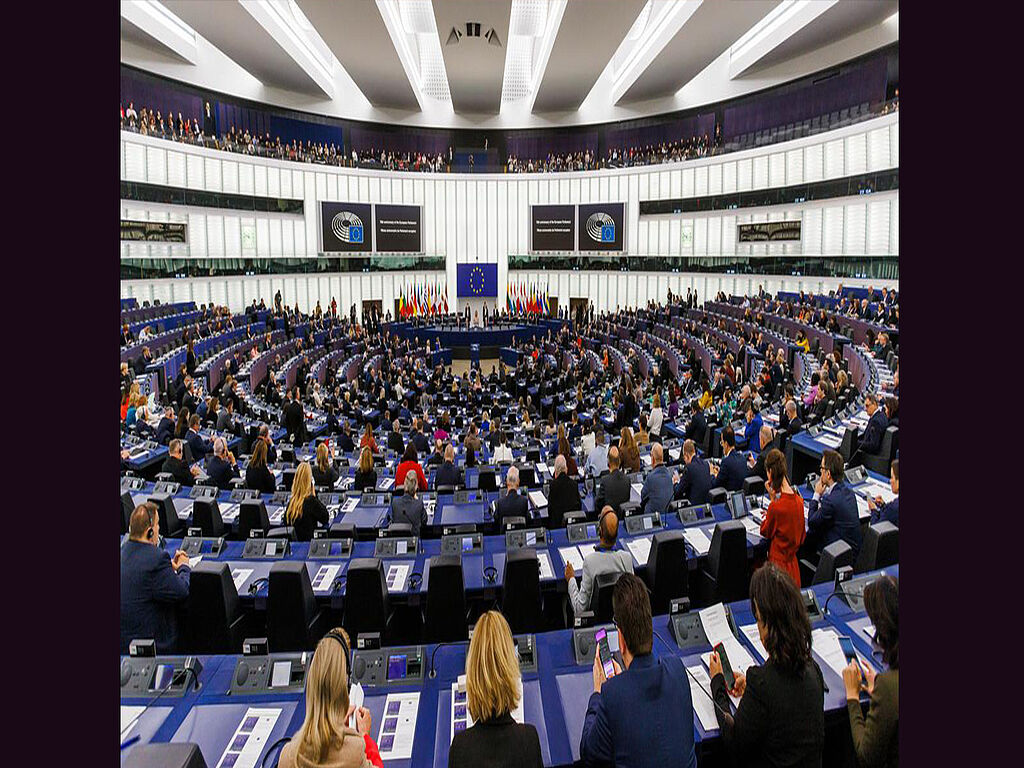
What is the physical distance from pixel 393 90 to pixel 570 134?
11999 millimetres

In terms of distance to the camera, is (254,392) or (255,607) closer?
(255,607)

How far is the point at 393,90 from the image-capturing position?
32.8 m

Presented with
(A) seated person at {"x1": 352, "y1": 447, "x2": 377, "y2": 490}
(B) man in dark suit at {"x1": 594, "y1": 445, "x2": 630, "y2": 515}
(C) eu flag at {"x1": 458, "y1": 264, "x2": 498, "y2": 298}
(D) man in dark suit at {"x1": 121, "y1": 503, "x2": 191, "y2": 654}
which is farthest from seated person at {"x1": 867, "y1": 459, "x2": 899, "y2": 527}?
(C) eu flag at {"x1": 458, "y1": 264, "x2": 498, "y2": 298}

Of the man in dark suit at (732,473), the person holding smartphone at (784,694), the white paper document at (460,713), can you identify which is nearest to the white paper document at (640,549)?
the man in dark suit at (732,473)

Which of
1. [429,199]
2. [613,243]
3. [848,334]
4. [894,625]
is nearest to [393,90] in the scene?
[429,199]

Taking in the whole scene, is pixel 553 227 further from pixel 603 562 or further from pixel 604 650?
pixel 604 650

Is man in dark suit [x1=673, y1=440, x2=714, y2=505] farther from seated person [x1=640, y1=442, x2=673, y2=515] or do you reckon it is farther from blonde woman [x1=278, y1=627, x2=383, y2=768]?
blonde woman [x1=278, y1=627, x2=383, y2=768]

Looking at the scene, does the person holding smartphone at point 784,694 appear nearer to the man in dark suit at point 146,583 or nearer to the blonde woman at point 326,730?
the blonde woman at point 326,730

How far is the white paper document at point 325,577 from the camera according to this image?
17.6 feet

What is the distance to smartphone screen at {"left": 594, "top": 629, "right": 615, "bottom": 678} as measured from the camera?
3570 mm

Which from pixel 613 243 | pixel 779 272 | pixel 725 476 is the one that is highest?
pixel 613 243

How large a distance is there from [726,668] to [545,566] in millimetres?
2134

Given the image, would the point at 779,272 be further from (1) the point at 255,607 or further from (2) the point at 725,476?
(1) the point at 255,607

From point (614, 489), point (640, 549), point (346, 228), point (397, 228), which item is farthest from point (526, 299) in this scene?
point (640, 549)
